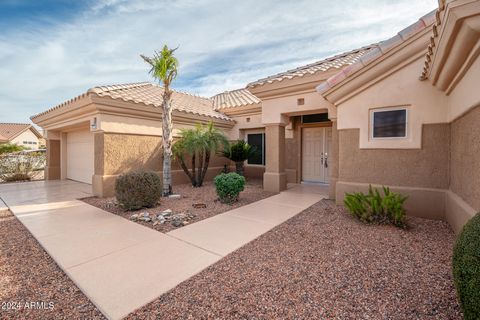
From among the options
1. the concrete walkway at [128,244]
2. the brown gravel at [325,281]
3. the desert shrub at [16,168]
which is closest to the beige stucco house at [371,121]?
the brown gravel at [325,281]

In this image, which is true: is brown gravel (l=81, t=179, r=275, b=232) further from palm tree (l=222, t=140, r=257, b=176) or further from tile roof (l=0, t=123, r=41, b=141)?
tile roof (l=0, t=123, r=41, b=141)

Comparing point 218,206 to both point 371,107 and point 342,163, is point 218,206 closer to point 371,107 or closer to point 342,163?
point 342,163

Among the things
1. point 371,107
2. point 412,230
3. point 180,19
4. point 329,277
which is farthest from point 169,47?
point 412,230

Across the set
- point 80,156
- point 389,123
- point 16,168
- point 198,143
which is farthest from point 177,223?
point 16,168

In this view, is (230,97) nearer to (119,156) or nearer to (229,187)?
(119,156)

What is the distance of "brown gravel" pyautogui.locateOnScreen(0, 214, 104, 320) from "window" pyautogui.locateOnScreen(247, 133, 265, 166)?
401 inches

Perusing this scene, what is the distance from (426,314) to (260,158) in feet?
35.4

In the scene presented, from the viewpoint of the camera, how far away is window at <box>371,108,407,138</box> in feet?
19.8

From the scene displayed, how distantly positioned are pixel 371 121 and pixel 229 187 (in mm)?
4765

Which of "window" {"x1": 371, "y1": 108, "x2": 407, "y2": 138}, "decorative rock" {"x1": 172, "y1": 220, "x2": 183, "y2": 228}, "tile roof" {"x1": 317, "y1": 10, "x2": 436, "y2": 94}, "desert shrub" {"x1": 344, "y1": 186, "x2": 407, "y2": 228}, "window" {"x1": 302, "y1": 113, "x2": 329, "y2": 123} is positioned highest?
"tile roof" {"x1": 317, "y1": 10, "x2": 436, "y2": 94}

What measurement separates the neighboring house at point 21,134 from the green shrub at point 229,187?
45385 mm

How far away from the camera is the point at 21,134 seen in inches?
1547

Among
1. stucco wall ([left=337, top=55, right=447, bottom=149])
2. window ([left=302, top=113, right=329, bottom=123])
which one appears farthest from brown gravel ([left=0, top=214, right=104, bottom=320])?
window ([left=302, top=113, right=329, bottom=123])

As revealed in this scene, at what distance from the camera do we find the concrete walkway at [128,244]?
9.62ft
